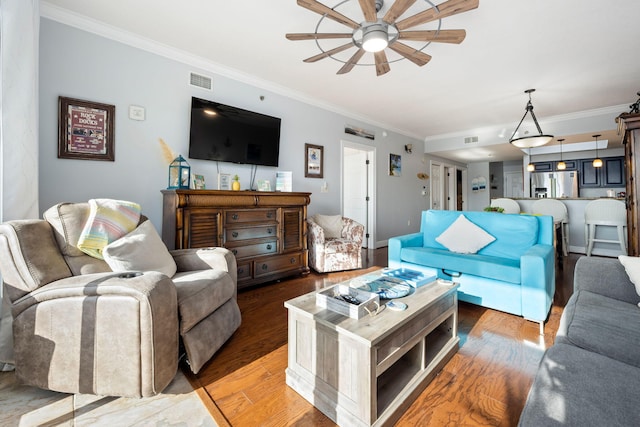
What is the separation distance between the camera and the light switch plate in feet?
8.72

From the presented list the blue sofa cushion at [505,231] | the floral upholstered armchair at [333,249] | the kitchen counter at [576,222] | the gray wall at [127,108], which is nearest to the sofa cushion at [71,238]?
the gray wall at [127,108]

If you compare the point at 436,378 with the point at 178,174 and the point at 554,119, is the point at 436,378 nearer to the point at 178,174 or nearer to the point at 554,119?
the point at 178,174

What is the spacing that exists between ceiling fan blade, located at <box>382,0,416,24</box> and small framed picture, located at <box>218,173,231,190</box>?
2300mm

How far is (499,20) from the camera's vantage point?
2.37m

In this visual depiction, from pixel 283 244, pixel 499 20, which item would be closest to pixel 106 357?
pixel 283 244

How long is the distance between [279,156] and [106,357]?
9.79ft

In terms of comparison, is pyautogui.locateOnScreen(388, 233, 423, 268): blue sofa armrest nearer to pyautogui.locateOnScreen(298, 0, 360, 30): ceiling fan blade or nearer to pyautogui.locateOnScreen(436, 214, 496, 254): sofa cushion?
pyautogui.locateOnScreen(436, 214, 496, 254): sofa cushion

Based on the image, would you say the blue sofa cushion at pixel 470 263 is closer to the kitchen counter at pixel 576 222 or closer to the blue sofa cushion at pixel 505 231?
the blue sofa cushion at pixel 505 231

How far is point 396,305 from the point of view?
141cm

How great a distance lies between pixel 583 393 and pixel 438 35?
225cm

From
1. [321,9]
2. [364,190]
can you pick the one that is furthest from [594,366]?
[364,190]

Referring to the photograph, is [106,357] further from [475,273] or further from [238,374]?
[475,273]

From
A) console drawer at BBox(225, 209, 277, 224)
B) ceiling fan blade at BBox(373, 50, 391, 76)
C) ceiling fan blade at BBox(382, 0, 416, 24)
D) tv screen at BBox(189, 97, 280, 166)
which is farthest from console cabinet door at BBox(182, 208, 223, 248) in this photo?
ceiling fan blade at BBox(382, 0, 416, 24)

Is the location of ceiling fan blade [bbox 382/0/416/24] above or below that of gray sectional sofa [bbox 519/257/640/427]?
above
